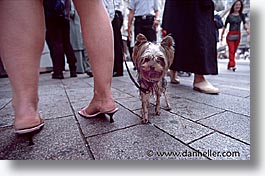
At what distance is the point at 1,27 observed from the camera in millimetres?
695

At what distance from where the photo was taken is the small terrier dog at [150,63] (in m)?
0.92

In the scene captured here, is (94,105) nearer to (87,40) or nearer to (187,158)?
(87,40)

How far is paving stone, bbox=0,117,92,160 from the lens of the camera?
2.12ft

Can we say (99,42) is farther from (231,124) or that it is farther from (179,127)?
(231,124)

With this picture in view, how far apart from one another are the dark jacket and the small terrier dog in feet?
2.21

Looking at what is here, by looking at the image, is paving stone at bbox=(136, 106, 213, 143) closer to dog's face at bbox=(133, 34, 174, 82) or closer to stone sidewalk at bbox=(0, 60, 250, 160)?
stone sidewalk at bbox=(0, 60, 250, 160)

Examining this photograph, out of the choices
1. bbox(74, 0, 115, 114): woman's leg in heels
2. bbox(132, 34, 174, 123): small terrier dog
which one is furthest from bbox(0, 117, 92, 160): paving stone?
bbox(132, 34, 174, 123): small terrier dog

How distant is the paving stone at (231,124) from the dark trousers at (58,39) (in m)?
2.33

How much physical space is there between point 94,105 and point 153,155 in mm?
411

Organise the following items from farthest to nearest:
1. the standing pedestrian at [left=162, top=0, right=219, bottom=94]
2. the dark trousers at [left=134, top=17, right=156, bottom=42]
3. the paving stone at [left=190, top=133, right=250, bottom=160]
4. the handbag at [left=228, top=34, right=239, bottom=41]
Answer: the dark trousers at [left=134, top=17, right=156, bottom=42] < the handbag at [left=228, top=34, right=239, bottom=41] < the standing pedestrian at [left=162, top=0, right=219, bottom=94] < the paving stone at [left=190, top=133, right=250, bottom=160]

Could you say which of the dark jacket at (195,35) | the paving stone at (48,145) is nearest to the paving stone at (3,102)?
the paving stone at (48,145)

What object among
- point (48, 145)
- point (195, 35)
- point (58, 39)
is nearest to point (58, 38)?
point (58, 39)

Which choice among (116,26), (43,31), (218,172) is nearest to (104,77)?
(43,31)

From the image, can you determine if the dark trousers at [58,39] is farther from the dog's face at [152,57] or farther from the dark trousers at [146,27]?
the dog's face at [152,57]
